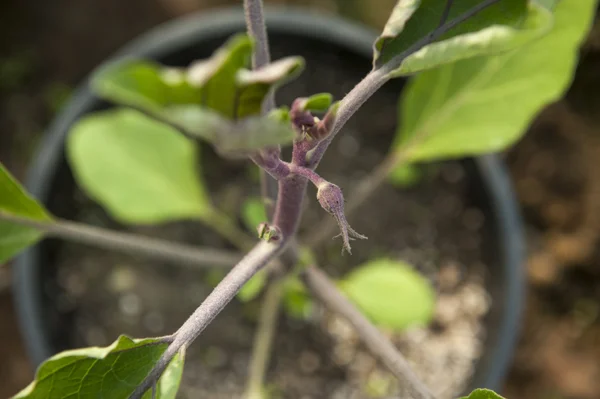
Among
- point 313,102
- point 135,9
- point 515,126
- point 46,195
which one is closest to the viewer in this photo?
point 313,102

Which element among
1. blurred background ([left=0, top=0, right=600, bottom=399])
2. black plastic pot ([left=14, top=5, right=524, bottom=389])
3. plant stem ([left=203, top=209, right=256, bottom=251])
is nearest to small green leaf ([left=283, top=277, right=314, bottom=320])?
plant stem ([left=203, top=209, right=256, bottom=251])

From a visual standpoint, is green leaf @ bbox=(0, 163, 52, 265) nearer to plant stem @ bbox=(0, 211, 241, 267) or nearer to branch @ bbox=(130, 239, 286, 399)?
plant stem @ bbox=(0, 211, 241, 267)

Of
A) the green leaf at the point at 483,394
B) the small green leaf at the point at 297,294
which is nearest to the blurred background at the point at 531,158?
the small green leaf at the point at 297,294

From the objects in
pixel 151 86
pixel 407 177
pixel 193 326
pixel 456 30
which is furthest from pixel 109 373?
pixel 407 177

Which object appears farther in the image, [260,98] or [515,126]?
[515,126]

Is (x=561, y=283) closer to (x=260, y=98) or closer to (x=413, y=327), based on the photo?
(x=413, y=327)

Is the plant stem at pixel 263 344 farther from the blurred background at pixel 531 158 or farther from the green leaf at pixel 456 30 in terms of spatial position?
the blurred background at pixel 531 158

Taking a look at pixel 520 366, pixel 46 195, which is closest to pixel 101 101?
pixel 46 195

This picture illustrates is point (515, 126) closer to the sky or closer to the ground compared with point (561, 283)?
closer to the sky
